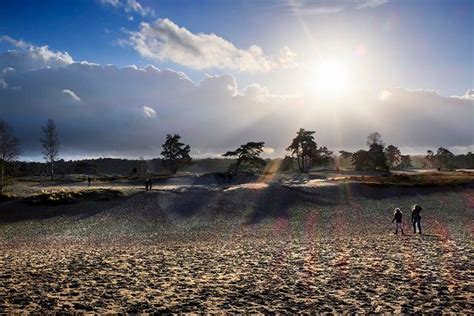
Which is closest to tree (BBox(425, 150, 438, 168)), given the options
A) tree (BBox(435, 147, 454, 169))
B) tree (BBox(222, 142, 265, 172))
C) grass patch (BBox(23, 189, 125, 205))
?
tree (BBox(435, 147, 454, 169))

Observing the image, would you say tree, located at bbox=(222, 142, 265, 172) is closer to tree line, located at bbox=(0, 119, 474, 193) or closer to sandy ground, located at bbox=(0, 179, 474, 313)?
tree line, located at bbox=(0, 119, 474, 193)

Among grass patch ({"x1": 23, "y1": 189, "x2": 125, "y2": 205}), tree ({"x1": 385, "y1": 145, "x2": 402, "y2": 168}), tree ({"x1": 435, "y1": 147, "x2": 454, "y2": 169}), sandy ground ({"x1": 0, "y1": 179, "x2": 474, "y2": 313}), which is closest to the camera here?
sandy ground ({"x1": 0, "y1": 179, "x2": 474, "y2": 313})

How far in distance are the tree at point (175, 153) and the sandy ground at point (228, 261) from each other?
64776mm

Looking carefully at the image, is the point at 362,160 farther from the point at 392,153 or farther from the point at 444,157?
the point at 444,157

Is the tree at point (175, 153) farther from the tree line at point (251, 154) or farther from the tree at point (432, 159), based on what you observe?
the tree at point (432, 159)

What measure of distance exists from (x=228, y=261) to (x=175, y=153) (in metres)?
94.6

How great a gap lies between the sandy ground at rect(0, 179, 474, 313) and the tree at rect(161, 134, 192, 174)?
64776 mm

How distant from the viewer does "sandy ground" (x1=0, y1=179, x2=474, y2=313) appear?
12.2 metres

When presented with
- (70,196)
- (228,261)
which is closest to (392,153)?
(70,196)

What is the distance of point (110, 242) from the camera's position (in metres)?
31.1

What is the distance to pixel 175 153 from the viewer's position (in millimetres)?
112500

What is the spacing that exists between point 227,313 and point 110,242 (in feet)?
73.3

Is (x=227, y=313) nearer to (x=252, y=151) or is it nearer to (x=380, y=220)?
(x=380, y=220)

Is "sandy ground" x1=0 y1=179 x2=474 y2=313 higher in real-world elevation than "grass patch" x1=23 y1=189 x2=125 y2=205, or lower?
lower
